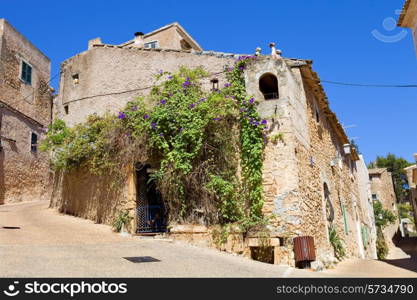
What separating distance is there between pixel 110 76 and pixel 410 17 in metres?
12.1

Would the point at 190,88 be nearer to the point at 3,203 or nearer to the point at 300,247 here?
the point at 300,247

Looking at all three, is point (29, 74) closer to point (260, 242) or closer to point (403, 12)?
point (260, 242)

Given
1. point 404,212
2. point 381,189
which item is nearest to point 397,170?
point 404,212

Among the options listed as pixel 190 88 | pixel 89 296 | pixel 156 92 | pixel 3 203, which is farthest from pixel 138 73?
pixel 89 296

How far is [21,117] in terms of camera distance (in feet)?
72.2

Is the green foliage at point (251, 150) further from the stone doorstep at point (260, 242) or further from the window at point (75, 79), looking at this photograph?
the window at point (75, 79)

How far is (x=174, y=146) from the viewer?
11172 mm

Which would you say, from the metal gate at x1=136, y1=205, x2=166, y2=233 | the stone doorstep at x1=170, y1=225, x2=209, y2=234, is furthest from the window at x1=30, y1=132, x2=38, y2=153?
the stone doorstep at x1=170, y1=225, x2=209, y2=234

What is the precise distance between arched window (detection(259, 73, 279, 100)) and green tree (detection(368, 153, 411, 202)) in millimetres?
40286

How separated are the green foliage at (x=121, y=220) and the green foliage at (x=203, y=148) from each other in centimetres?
137

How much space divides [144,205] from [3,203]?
11.2 meters

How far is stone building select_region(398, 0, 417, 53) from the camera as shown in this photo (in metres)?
10.3

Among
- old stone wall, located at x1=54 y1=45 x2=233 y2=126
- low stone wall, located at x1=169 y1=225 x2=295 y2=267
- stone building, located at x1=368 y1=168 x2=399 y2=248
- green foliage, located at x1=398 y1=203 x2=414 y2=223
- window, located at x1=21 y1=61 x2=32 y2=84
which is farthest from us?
green foliage, located at x1=398 y1=203 x2=414 y2=223

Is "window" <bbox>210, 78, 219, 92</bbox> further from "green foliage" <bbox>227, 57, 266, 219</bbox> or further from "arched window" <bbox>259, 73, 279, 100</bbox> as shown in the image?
"green foliage" <bbox>227, 57, 266, 219</bbox>
